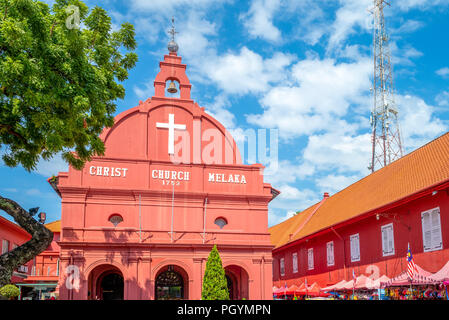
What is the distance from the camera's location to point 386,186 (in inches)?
903

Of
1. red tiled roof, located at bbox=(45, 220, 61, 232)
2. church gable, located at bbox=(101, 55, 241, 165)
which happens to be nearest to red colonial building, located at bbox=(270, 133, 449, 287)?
church gable, located at bbox=(101, 55, 241, 165)

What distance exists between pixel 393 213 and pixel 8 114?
15706 mm

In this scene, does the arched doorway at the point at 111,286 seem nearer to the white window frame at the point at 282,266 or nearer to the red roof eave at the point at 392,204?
the red roof eave at the point at 392,204

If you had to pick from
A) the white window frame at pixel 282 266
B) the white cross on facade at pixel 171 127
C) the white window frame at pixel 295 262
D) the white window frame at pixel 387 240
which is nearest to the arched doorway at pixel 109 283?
the white cross on facade at pixel 171 127

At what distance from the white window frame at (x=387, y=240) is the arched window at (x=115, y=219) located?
12.7 meters

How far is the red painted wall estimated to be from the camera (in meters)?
16.9

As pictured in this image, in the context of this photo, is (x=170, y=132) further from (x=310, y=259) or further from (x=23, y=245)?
(x=23, y=245)

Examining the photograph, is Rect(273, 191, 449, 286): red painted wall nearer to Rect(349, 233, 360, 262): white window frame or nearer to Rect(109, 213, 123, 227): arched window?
Rect(349, 233, 360, 262): white window frame

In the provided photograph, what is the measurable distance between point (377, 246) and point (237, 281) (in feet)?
26.1

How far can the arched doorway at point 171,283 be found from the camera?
2439 cm

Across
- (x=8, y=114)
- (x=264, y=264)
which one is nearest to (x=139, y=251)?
(x=264, y=264)

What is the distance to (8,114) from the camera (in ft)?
36.5

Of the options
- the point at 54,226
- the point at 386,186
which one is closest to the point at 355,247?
the point at 386,186
